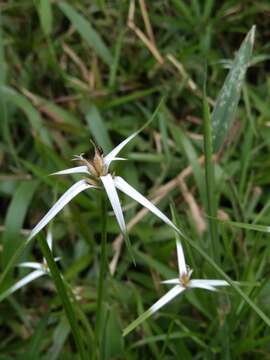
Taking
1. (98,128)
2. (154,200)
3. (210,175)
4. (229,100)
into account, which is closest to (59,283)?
(210,175)

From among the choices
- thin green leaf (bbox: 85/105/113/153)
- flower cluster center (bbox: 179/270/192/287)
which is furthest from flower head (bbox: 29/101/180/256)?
thin green leaf (bbox: 85/105/113/153)

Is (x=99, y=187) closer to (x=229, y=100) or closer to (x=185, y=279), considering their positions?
(x=185, y=279)

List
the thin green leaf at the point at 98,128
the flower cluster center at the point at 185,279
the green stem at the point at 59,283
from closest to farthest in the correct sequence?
the green stem at the point at 59,283 → the flower cluster center at the point at 185,279 → the thin green leaf at the point at 98,128

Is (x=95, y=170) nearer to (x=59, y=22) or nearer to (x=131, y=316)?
(x=131, y=316)

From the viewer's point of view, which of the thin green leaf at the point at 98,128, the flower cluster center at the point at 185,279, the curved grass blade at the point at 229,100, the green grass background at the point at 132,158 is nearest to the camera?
the flower cluster center at the point at 185,279

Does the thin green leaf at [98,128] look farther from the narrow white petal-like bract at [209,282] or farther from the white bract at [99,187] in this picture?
the white bract at [99,187]

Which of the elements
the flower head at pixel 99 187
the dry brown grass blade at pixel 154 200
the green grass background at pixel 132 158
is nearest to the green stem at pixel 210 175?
the green grass background at pixel 132 158

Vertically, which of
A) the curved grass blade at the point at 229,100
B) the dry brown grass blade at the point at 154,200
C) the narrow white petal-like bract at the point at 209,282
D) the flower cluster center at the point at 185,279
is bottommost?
the dry brown grass blade at the point at 154,200
